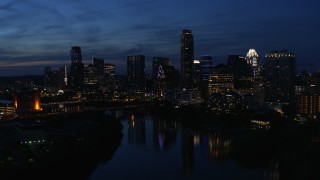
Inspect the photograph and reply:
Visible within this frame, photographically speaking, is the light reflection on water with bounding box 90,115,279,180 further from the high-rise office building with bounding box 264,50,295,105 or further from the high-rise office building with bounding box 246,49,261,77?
the high-rise office building with bounding box 246,49,261,77

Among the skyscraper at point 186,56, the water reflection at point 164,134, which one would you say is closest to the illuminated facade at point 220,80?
the skyscraper at point 186,56

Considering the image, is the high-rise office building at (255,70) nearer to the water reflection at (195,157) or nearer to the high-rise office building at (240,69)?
the high-rise office building at (240,69)

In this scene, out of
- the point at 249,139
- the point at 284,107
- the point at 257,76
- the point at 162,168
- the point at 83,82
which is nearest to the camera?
the point at 162,168

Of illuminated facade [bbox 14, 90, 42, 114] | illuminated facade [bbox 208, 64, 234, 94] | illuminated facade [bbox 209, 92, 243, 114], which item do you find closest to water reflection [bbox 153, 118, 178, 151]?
illuminated facade [bbox 209, 92, 243, 114]

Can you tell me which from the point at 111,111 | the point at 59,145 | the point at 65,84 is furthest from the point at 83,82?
the point at 59,145

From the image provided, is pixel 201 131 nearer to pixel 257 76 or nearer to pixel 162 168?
pixel 162 168

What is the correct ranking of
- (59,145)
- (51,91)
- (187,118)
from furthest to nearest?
(51,91), (187,118), (59,145)
